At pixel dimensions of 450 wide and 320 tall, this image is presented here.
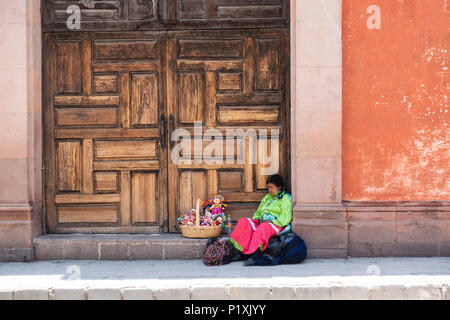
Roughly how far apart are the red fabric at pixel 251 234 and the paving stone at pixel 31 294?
241cm

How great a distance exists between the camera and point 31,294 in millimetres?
5410

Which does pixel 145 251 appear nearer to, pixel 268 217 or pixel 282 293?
pixel 268 217

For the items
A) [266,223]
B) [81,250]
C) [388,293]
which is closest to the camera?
Answer: [388,293]

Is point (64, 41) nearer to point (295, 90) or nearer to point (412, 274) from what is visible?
point (295, 90)

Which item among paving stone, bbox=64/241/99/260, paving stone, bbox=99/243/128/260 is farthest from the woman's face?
paving stone, bbox=64/241/99/260

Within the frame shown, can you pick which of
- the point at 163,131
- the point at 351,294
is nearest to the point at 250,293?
the point at 351,294

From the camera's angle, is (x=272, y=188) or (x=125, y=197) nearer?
(x=272, y=188)

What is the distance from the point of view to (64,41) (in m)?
7.38

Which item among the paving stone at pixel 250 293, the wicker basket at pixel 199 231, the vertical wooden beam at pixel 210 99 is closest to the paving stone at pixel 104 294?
the paving stone at pixel 250 293

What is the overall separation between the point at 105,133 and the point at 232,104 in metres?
1.89

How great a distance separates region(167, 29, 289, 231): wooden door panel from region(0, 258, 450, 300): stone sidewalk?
148cm

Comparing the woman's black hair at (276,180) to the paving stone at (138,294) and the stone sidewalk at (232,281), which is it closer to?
the stone sidewalk at (232,281)

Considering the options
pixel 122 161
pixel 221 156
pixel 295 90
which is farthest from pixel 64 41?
pixel 295 90

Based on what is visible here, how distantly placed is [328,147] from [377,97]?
0.95 metres
